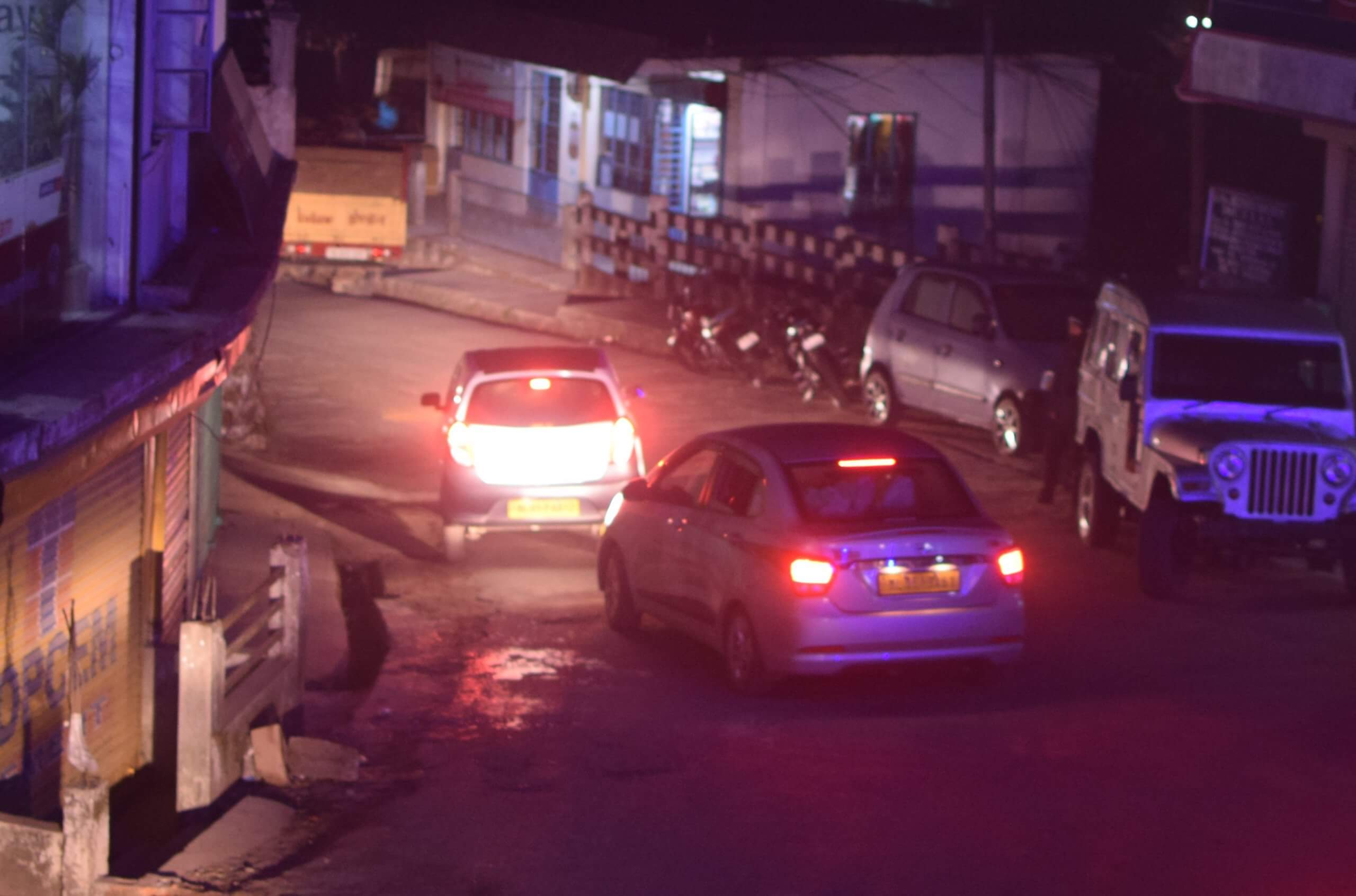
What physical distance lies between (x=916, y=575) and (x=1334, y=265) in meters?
10.2

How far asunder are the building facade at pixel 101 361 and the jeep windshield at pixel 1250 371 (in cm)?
700

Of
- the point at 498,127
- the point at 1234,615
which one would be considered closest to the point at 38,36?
the point at 1234,615

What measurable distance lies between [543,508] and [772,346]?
9919 mm

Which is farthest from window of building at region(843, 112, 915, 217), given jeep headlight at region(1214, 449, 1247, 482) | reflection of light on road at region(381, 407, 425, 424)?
jeep headlight at region(1214, 449, 1247, 482)

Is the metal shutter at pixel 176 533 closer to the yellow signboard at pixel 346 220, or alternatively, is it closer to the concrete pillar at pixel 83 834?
the concrete pillar at pixel 83 834

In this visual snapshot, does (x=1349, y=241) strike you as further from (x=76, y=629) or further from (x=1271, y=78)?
(x=76, y=629)

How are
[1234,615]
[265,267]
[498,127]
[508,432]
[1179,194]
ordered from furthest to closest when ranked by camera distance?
1. [498,127]
2. [1179,194]
3. [508,432]
4. [1234,615]
5. [265,267]

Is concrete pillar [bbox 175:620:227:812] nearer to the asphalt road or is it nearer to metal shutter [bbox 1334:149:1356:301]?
the asphalt road

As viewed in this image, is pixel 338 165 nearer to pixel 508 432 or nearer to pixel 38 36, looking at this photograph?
pixel 508 432

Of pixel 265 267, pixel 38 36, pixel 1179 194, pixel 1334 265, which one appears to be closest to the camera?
pixel 38 36

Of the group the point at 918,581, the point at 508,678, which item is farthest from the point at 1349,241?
the point at 508,678

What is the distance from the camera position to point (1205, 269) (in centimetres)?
2156

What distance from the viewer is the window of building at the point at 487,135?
38.1m

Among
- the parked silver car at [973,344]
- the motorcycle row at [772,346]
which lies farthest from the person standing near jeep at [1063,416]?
the motorcycle row at [772,346]
